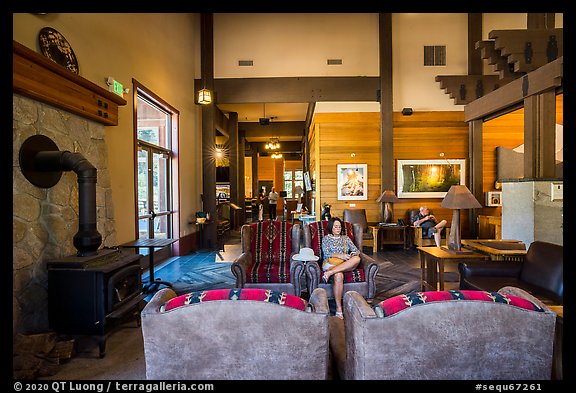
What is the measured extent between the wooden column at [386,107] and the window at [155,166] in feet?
16.1

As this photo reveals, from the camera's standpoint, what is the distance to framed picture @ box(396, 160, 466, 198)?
7988mm

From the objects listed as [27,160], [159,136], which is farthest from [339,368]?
[159,136]

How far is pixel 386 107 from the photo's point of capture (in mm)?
7621

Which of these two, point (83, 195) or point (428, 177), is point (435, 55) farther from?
point (83, 195)

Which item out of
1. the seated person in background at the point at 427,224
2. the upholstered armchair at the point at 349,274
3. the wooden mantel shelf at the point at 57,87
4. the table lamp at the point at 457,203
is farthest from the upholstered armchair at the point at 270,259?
the seated person in background at the point at 427,224

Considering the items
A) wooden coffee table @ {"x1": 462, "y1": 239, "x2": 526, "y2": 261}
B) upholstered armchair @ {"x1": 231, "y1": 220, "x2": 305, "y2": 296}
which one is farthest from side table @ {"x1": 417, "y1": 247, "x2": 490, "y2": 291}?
upholstered armchair @ {"x1": 231, "y1": 220, "x2": 305, "y2": 296}

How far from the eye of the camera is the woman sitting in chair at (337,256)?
3.49 metres

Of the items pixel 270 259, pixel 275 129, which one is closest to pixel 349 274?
pixel 270 259

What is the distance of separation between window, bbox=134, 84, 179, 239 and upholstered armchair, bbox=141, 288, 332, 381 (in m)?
3.91

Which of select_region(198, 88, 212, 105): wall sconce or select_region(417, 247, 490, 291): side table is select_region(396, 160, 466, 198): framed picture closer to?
select_region(417, 247, 490, 291): side table

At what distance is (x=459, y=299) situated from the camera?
140 centimetres

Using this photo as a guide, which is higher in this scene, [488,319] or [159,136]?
[159,136]
